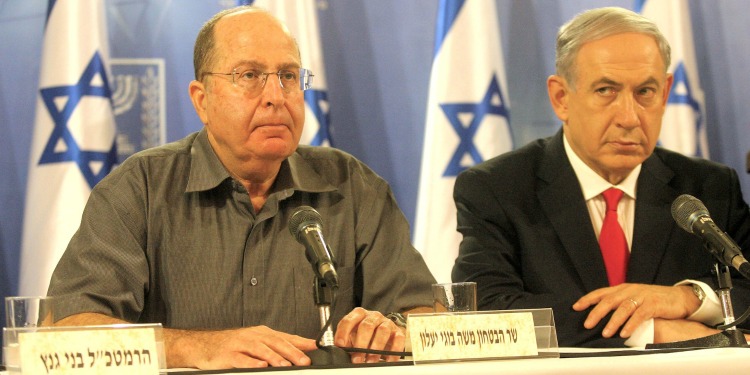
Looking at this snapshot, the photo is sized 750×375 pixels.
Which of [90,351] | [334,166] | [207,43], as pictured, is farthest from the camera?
[334,166]

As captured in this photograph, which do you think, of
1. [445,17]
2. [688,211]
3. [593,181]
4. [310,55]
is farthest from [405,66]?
[688,211]

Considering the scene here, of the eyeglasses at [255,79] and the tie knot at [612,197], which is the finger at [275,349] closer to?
the eyeglasses at [255,79]

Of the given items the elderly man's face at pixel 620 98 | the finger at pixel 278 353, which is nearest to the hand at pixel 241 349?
the finger at pixel 278 353

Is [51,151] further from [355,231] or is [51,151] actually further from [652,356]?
[652,356]

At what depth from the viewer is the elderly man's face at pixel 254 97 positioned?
271 cm

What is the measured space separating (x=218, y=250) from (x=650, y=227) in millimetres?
1466

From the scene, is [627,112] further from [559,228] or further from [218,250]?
[218,250]

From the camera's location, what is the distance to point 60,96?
140 inches

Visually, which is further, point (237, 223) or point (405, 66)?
point (405, 66)

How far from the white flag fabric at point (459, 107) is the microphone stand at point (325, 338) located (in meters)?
1.84

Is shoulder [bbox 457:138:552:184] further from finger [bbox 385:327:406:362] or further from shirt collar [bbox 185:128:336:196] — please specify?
finger [bbox 385:327:406:362]

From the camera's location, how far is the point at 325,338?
200 cm

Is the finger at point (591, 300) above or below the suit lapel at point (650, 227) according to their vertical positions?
below

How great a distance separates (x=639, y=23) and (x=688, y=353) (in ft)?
5.35
